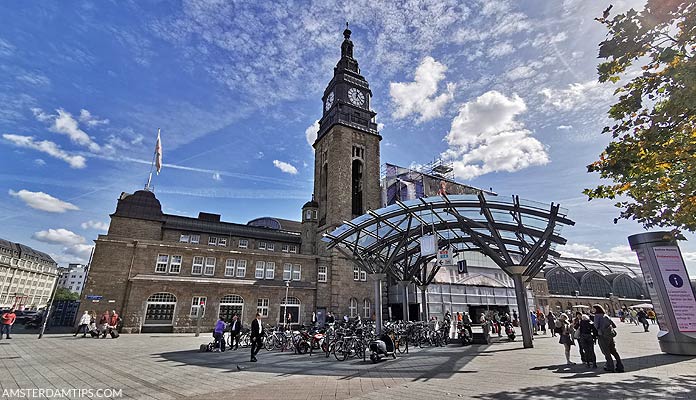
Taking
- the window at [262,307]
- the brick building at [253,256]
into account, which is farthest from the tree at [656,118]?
the window at [262,307]

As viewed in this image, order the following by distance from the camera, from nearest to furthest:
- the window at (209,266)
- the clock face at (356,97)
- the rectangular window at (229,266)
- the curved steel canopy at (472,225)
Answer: the curved steel canopy at (472,225)
the window at (209,266)
the rectangular window at (229,266)
the clock face at (356,97)

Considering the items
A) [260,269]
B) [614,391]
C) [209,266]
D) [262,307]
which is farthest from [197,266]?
[614,391]

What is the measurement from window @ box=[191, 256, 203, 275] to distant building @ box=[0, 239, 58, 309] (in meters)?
74.9

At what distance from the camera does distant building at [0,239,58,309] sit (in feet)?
262

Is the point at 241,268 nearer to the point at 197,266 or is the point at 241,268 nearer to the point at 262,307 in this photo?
the point at 197,266

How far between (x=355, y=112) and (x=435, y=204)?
30255 millimetres

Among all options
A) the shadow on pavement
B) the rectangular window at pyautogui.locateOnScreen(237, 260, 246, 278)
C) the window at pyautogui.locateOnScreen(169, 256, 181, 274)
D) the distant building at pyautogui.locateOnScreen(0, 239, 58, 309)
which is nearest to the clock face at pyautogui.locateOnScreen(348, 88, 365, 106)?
the rectangular window at pyautogui.locateOnScreen(237, 260, 246, 278)

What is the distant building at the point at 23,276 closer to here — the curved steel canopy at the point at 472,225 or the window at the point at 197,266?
the window at the point at 197,266

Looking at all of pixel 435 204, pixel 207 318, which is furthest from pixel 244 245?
pixel 435 204

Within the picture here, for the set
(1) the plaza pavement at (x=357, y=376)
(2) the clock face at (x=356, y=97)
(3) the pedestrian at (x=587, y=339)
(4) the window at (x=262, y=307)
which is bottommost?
(1) the plaza pavement at (x=357, y=376)

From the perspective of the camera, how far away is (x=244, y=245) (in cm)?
3906

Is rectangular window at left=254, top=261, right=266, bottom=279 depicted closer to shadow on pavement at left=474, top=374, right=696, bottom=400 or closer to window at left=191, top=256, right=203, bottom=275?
window at left=191, top=256, right=203, bottom=275

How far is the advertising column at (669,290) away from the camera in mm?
11219

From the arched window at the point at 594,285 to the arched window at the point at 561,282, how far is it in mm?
2116
